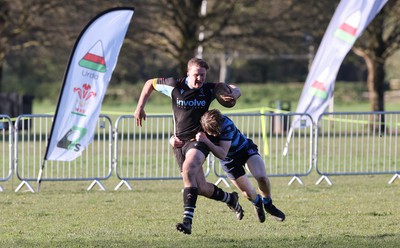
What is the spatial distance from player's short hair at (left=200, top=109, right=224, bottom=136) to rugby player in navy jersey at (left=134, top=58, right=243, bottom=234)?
17 cm

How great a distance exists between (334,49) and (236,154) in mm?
6097

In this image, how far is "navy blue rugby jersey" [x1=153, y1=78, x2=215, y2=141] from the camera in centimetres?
959

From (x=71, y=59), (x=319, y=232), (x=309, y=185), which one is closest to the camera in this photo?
(x=319, y=232)

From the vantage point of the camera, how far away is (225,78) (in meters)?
62.7

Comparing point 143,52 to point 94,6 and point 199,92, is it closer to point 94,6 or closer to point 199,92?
point 94,6

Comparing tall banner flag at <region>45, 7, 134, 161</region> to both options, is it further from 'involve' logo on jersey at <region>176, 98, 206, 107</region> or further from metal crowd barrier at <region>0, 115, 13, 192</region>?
'involve' logo on jersey at <region>176, 98, 206, 107</region>

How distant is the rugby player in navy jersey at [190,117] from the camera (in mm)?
9375

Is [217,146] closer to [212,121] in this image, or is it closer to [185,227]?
[212,121]

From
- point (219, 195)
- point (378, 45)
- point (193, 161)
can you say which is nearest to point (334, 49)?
point (219, 195)

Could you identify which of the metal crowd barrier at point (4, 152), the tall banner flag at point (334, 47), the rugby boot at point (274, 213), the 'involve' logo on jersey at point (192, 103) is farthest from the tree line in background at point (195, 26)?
the 'involve' logo on jersey at point (192, 103)

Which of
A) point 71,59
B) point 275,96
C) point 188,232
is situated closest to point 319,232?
point 188,232

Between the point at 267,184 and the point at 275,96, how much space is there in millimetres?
48845

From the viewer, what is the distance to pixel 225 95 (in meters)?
9.39

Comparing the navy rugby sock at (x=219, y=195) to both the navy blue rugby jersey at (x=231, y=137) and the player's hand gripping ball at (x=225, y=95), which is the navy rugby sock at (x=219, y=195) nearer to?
the navy blue rugby jersey at (x=231, y=137)
